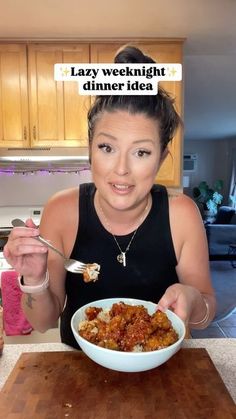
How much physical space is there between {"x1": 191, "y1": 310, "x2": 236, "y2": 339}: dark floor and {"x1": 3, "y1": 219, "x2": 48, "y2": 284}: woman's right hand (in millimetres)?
2728

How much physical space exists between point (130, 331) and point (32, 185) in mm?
2072

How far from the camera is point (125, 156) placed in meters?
0.79

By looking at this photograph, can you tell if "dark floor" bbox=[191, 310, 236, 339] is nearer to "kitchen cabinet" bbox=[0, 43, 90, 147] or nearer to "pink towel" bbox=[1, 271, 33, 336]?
"pink towel" bbox=[1, 271, 33, 336]

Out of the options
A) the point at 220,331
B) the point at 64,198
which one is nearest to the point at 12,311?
the point at 64,198

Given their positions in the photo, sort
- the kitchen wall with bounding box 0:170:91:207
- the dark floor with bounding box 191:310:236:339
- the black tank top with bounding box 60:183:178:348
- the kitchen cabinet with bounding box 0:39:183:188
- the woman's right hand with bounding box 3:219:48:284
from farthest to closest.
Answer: the dark floor with bounding box 191:310:236:339 → the kitchen wall with bounding box 0:170:91:207 → the kitchen cabinet with bounding box 0:39:183:188 → the black tank top with bounding box 60:183:178:348 → the woman's right hand with bounding box 3:219:48:284

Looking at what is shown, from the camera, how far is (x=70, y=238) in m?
0.93

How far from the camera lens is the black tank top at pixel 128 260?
91 cm

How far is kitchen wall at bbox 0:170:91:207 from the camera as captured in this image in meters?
2.56

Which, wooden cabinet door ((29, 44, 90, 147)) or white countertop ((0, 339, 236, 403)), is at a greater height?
wooden cabinet door ((29, 44, 90, 147))

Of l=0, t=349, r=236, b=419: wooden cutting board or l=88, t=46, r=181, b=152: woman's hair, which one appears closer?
l=0, t=349, r=236, b=419: wooden cutting board

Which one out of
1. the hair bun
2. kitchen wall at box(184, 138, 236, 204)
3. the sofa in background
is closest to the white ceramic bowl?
the hair bun

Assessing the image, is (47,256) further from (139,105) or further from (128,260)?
(139,105)

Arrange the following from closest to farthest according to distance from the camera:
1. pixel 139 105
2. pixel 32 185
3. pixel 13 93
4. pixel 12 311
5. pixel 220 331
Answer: pixel 139 105 → pixel 12 311 → pixel 13 93 → pixel 32 185 → pixel 220 331

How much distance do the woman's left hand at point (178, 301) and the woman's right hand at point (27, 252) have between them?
10.1 inches
